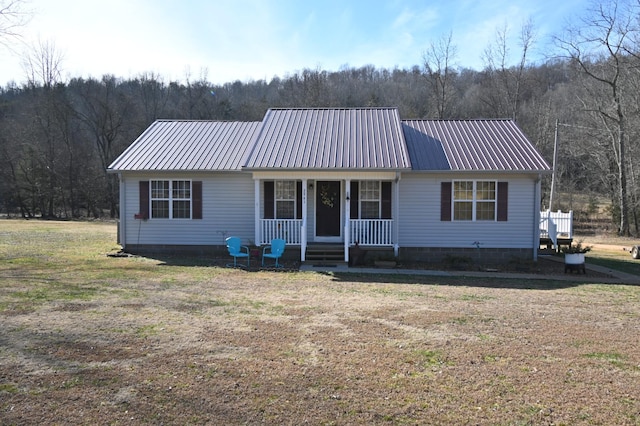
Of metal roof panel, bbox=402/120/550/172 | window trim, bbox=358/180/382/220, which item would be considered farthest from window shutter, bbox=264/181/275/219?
metal roof panel, bbox=402/120/550/172

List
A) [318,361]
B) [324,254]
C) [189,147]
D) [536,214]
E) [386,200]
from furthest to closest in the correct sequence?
[189,147], [386,200], [536,214], [324,254], [318,361]

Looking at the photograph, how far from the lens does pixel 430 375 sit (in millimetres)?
4965

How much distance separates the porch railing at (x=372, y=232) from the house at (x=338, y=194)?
1.2 inches

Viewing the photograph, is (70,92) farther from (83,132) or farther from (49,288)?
(49,288)

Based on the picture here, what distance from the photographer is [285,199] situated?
15227 mm

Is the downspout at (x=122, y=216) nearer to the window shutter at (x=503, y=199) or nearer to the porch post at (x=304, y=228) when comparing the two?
the porch post at (x=304, y=228)

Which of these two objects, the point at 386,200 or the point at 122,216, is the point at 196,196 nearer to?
the point at 122,216

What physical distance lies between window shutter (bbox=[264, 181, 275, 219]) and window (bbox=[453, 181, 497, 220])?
5929 mm

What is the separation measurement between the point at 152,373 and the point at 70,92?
174 feet

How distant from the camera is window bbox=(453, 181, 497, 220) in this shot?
48.2 feet

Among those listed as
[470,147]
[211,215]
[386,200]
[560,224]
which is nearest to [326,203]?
[386,200]

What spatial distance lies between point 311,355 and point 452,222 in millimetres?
10280

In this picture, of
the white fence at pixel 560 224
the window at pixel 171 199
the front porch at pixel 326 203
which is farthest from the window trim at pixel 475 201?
the window at pixel 171 199

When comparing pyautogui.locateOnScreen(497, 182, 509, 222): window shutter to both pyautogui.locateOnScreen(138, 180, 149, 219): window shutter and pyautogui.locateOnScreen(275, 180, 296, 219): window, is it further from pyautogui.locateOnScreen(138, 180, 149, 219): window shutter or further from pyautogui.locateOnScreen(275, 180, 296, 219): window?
pyautogui.locateOnScreen(138, 180, 149, 219): window shutter
